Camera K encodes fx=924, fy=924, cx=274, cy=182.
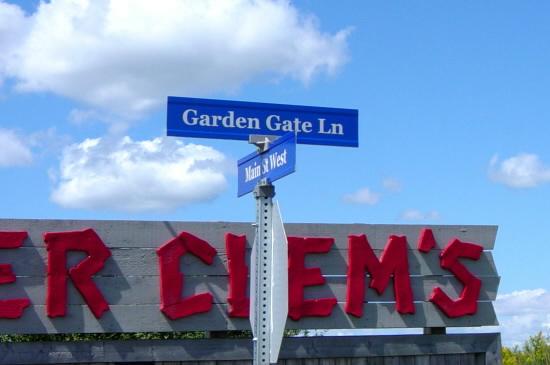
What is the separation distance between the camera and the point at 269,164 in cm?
640

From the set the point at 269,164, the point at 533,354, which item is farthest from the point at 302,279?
the point at 533,354

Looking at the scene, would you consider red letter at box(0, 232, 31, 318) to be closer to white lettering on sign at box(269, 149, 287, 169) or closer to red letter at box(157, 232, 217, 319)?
red letter at box(157, 232, 217, 319)

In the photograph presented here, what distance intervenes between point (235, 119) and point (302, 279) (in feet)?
15.2

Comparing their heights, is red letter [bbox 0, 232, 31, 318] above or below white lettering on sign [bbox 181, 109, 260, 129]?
below

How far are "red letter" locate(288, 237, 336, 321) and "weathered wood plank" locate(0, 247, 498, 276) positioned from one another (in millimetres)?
118

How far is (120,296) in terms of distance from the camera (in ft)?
34.6

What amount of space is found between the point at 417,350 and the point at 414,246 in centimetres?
133

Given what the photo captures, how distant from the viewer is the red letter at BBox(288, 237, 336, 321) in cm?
1112

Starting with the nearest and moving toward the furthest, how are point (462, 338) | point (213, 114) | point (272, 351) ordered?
point (272, 351)
point (213, 114)
point (462, 338)

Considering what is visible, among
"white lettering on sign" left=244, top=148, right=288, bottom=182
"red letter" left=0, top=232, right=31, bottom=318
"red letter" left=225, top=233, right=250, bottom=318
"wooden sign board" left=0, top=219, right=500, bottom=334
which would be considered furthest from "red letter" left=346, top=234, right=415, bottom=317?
"white lettering on sign" left=244, top=148, right=288, bottom=182

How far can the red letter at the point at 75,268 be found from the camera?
10281 mm

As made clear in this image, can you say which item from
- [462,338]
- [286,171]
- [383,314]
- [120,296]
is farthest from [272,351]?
[462,338]

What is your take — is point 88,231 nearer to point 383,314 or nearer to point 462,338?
point 383,314

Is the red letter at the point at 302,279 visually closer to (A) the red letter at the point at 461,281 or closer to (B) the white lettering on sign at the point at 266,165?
(A) the red letter at the point at 461,281
